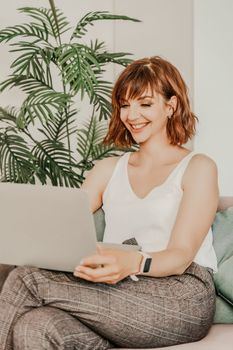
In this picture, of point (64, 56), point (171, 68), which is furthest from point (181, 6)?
point (171, 68)

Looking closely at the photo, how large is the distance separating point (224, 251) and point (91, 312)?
24.3 inches

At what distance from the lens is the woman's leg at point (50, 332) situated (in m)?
1.64

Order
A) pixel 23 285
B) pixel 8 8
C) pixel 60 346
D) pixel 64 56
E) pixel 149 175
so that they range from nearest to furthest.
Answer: pixel 60 346, pixel 23 285, pixel 149 175, pixel 64 56, pixel 8 8

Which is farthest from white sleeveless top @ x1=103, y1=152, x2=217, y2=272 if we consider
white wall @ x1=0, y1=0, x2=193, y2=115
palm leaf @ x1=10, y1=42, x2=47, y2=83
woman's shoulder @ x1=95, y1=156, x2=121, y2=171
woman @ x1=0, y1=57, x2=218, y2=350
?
white wall @ x1=0, y1=0, x2=193, y2=115

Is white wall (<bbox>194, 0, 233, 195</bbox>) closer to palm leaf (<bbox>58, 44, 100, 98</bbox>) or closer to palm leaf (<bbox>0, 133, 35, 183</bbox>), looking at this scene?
palm leaf (<bbox>58, 44, 100, 98</bbox>)

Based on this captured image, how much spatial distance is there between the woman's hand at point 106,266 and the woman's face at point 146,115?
2.18 feet

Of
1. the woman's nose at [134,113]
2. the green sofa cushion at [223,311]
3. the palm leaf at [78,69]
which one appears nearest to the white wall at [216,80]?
the palm leaf at [78,69]

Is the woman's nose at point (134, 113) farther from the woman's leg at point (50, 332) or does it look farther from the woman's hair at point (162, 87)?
the woman's leg at point (50, 332)

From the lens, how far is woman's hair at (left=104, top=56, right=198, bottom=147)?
232cm

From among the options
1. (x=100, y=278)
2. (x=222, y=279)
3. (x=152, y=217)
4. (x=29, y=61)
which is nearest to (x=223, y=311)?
(x=222, y=279)

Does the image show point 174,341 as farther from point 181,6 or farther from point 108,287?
point 181,6

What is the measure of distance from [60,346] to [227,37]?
6.76 feet

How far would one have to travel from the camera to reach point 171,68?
234 cm

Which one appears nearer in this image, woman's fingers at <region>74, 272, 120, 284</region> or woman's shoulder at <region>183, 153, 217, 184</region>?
woman's fingers at <region>74, 272, 120, 284</region>
